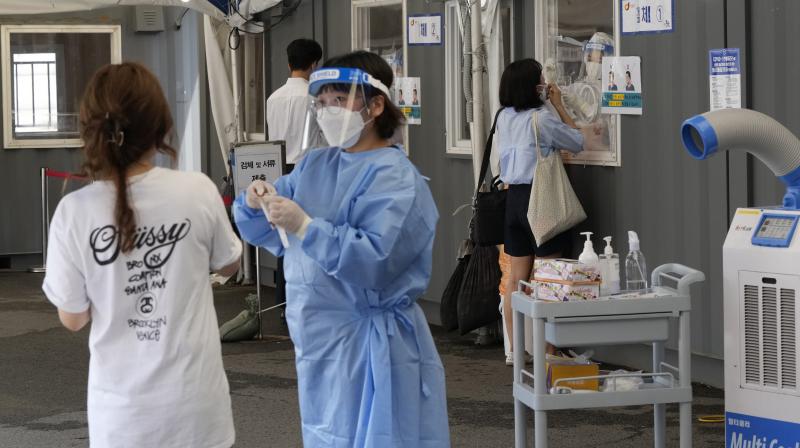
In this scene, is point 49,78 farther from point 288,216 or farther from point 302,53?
point 288,216

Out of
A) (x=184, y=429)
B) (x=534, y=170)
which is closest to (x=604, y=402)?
(x=184, y=429)

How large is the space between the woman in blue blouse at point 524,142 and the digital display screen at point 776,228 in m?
2.72

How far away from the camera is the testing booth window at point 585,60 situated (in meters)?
7.46

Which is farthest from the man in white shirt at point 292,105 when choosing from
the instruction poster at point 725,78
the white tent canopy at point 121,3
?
the instruction poster at point 725,78

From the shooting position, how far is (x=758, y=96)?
640 cm

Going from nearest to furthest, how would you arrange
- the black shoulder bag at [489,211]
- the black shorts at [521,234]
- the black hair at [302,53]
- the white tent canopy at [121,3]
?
1. the black shorts at [521,234]
2. the black shoulder bag at [489,211]
3. the black hair at [302,53]
4. the white tent canopy at [121,3]

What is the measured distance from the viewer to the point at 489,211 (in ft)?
25.2

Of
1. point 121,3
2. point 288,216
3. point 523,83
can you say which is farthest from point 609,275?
point 121,3

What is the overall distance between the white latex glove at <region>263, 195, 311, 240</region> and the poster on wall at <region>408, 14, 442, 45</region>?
231 inches

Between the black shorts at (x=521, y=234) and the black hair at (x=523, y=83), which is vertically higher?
the black hair at (x=523, y=83)

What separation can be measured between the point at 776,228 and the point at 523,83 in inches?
113

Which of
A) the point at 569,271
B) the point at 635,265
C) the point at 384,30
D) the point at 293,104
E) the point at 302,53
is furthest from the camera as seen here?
the point at 384,30

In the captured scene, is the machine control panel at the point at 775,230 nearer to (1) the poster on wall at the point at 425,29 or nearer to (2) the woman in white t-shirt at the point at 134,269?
(2) the woman in white t-shirt at the point at 134,269

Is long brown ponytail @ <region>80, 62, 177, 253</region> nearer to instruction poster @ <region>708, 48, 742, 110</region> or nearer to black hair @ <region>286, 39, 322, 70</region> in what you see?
instruction poster @ <region>708, 48, 742, 110</region>
